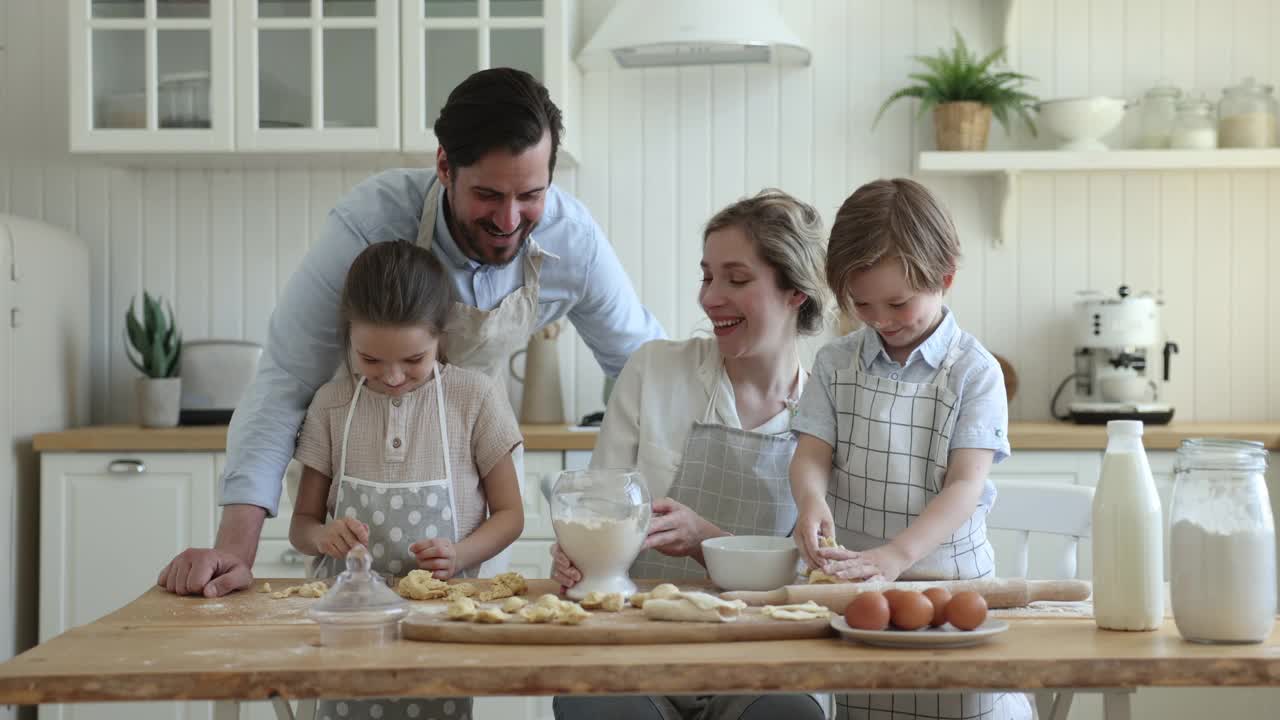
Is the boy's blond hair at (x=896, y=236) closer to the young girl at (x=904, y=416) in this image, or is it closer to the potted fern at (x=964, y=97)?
the young girl at (x=904, y=416)

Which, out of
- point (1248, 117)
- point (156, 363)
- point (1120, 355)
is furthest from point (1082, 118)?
point (156, 363)

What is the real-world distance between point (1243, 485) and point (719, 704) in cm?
77

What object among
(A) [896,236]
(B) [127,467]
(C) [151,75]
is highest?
(C) [151,75]

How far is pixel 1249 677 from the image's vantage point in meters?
1.14

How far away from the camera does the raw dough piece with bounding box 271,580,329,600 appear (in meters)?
1.50

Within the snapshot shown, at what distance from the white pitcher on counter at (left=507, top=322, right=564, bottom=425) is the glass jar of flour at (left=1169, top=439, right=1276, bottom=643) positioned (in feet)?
7.94

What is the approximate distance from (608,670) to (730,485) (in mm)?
770

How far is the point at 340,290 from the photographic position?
1.90 metres

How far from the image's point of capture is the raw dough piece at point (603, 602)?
135cm

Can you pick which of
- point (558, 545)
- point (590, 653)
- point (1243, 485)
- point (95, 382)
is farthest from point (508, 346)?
point (95, 382)

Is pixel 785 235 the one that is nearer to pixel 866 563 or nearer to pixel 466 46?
pixel 866 563

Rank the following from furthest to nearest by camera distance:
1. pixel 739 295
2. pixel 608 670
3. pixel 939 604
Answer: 1. pixel 739 295
2. pixel 939 604
3. pixel 608 670

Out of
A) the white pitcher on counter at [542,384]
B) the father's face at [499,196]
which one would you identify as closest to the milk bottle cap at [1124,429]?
the father's face at [499,196]

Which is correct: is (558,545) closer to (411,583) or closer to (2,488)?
(411,583)
